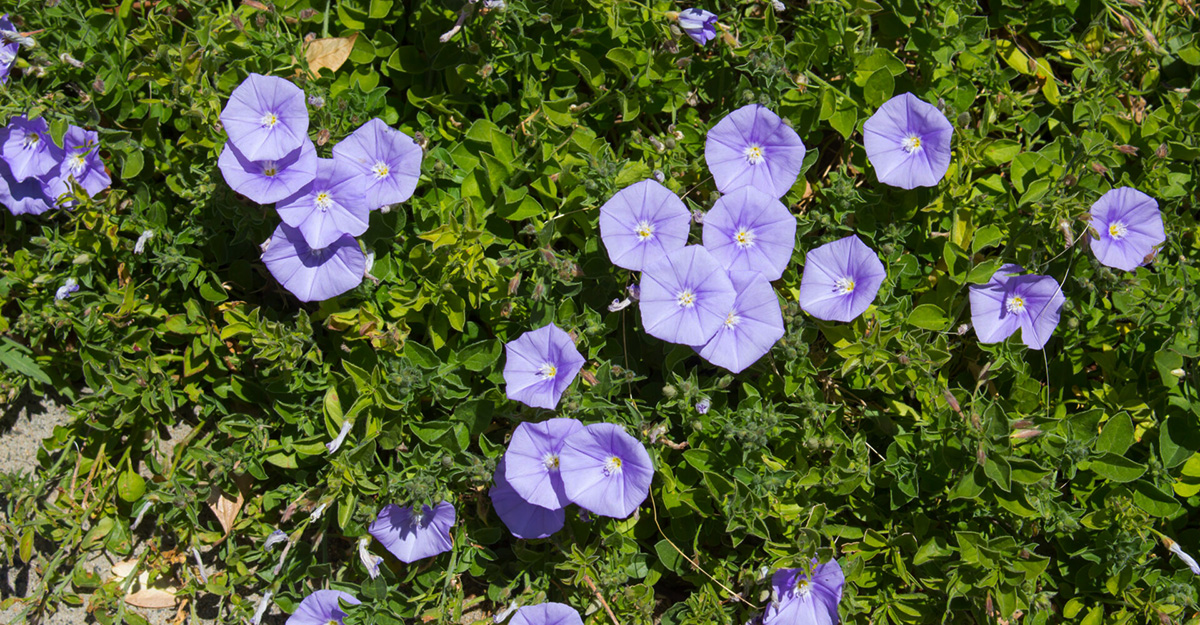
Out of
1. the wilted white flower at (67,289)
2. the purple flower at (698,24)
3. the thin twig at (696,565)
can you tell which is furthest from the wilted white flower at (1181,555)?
the wilted white flower at (67,289)

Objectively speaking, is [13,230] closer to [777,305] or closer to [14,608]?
[14,608]

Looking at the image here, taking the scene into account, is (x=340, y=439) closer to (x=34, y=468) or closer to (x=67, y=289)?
(x=67, y=289)

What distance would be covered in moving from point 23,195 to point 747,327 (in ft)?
11.0

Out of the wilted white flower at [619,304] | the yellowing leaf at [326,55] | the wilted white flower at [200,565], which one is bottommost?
the wilted white flower at [200,565]

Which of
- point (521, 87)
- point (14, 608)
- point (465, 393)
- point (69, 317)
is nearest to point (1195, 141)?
point (521, 87)

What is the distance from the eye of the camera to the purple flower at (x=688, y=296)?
3172mm

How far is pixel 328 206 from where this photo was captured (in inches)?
133

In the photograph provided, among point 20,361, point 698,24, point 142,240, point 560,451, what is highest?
point 698,24

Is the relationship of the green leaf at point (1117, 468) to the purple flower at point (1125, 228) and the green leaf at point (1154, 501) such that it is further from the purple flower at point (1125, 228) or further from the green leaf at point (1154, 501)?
the purple flower at point (1125, 228)

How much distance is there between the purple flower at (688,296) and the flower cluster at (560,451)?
0.36 meters

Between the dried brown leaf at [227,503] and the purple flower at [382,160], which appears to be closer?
the purple flower at [382,160]

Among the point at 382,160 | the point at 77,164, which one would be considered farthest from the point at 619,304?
the point at 77,164

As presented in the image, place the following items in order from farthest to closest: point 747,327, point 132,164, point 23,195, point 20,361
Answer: point 20,361 → point 23,195 → point 132,164 → point 747,327

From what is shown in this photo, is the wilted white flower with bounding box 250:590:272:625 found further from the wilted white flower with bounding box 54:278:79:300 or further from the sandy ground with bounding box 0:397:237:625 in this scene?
the wilted white flower with bounding box 54:278:79:300
